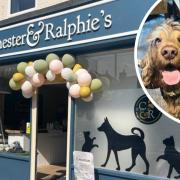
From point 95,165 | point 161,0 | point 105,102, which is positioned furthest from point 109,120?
point 161,0

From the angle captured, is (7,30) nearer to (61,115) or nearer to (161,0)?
(61,115)

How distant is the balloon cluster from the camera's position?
7.36 meters

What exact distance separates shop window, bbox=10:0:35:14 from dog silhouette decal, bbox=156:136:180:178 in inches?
177

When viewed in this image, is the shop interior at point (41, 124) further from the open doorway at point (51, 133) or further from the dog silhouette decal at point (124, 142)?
the dog silhouette decal at point (124, 142)

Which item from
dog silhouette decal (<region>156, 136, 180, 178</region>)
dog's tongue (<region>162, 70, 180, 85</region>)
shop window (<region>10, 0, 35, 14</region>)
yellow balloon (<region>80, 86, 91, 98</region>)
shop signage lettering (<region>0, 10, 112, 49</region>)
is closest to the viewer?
dog's tongue (<region>162, 70, 180, 85</region>)

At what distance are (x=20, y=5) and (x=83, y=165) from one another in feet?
13.5

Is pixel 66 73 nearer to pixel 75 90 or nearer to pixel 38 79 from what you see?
pixel 75 90

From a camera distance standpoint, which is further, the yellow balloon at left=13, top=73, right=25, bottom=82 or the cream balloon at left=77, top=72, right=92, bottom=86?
the yellow balloon at left=13, top=73, right=25, bottom=82

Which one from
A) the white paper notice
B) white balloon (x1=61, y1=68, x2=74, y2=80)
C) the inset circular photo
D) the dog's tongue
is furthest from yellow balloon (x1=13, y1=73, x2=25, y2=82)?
the dog's tongue

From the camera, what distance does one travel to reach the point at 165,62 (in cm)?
598

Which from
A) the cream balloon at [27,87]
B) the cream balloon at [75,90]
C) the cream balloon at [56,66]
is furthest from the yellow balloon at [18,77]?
the cream balloon at [75,90]

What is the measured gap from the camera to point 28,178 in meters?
8.74

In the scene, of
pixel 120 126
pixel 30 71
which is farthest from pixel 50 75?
pixel 120 126

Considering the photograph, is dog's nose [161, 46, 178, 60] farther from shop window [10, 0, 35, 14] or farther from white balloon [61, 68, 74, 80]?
shop window [10, 0, 35, 14]
